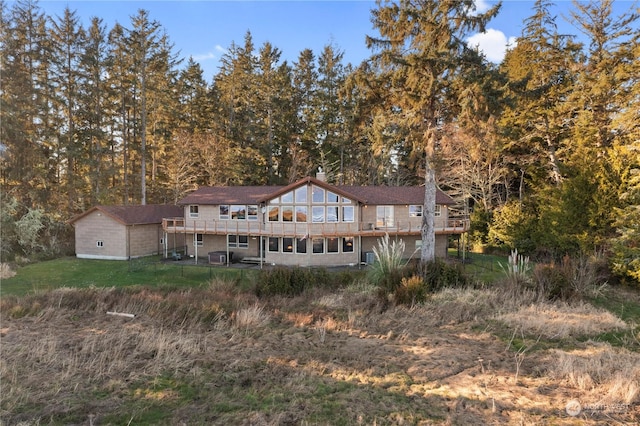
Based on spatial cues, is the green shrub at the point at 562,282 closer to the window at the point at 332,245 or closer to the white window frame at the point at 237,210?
the window at the point at 332,245

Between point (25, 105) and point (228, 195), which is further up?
point (25, 105)

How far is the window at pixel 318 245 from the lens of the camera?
2014 cm

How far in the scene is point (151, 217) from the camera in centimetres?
2362

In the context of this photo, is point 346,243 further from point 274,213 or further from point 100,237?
point 100,237

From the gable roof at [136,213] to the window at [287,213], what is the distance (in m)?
9.75

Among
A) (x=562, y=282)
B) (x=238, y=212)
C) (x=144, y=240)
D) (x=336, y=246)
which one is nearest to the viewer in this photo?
(x=562, y=282)

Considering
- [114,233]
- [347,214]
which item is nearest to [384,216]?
[347,214]

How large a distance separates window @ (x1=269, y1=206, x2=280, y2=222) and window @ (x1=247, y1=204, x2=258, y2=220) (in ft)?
4.50

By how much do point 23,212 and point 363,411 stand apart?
26647mm

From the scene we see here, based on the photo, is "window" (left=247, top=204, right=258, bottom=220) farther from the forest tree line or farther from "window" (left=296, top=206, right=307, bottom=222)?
the forest tree line

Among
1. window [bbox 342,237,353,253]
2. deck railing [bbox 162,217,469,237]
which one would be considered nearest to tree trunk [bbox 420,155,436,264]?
deck railing [bbox 162,217,469,237]

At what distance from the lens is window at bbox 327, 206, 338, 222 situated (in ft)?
66.1

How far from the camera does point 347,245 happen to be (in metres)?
20.8

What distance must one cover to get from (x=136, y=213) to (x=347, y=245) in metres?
14.5
